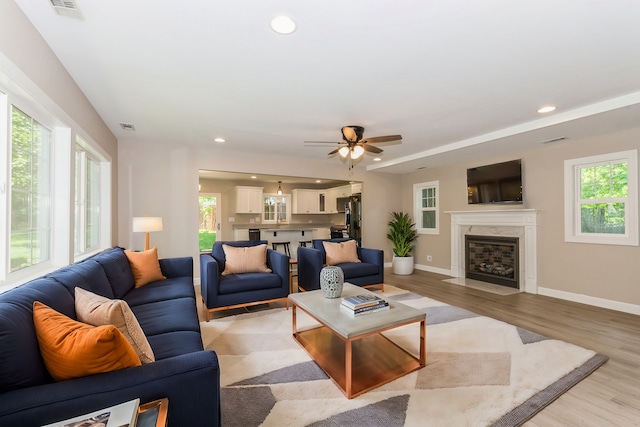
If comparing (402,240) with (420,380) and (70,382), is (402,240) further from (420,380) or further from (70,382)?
(70,382)

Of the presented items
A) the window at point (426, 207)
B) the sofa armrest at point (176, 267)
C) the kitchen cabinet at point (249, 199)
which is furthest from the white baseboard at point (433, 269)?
the sofa armrest at point (176, 267)

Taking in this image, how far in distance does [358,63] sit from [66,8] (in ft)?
6.31

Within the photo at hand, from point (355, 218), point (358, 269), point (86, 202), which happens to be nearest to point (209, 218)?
point (355, 218)

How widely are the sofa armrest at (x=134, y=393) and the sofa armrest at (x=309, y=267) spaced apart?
111 inches

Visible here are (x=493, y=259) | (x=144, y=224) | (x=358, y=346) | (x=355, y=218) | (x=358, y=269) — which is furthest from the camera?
(x=355, y=218)

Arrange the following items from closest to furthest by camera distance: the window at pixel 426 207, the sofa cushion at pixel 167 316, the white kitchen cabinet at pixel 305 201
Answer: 1. the sofa cushion at pixel 167 316
2. the window at pixel 426 207
3. the white kitchen cabinet at pixel 305 201

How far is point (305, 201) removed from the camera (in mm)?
9195

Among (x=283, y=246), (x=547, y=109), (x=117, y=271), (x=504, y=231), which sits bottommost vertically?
(x=283, y=246)

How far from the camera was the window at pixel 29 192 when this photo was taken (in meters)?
1.98

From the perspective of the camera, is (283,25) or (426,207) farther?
(426,207)

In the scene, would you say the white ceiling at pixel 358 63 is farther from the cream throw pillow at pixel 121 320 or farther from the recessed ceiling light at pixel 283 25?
the cream throw pillow at pixel 121 320

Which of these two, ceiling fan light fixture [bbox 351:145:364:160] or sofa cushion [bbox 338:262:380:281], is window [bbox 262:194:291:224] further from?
ceiling fan light fixture [bbox 351:145:364:160]

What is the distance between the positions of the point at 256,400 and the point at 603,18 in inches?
130

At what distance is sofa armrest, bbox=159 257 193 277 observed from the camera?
11.4 feet
